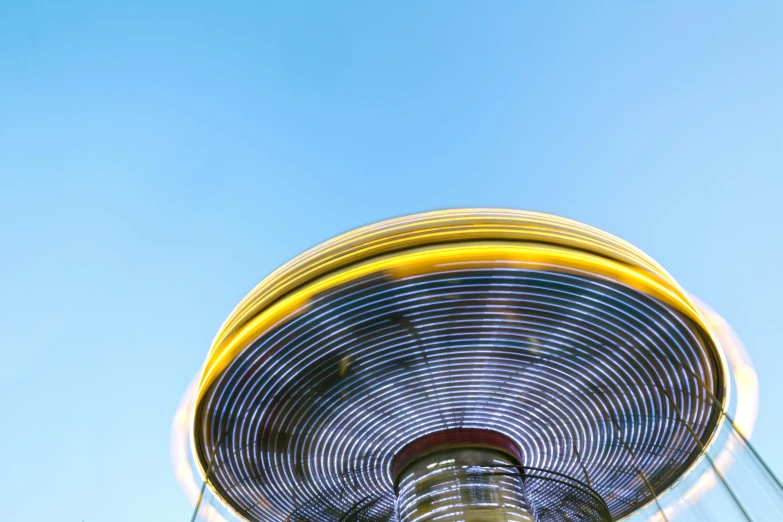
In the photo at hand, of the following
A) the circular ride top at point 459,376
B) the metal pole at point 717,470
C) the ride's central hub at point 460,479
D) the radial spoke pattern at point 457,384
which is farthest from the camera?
the ride's central hub at point 460,479

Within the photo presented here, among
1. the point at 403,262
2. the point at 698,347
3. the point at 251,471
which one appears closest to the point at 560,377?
the point at 698,347

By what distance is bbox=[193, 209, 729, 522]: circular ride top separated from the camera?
36.8ft

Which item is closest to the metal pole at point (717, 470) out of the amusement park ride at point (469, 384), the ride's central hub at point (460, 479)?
the amusement park ride at point (469, 384)

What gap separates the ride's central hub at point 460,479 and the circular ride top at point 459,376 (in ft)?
0.15

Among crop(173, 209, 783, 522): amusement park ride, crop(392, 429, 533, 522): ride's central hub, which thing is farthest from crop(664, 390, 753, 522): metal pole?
crop(392, 429, 533, 522): ride's central hub

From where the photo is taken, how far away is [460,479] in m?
13.8

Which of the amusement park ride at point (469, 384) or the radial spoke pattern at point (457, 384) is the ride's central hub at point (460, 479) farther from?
the radial spoke pattern at point (457, 384)

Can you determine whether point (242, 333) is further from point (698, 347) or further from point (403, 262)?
point (698, 347)

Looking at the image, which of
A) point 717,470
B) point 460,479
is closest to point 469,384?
point 460,479

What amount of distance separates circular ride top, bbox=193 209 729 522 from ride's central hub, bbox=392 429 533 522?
47mm

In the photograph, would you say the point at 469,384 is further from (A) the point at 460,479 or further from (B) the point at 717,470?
(B) the point at 717,470

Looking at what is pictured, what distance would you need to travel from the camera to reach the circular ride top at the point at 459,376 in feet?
36.8

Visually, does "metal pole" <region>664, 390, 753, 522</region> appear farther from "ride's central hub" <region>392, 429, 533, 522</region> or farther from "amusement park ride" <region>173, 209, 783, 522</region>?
"ride's central hub" <region>392, 429, 533, 522</region>

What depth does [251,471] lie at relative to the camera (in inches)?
603
